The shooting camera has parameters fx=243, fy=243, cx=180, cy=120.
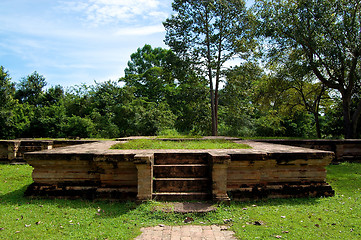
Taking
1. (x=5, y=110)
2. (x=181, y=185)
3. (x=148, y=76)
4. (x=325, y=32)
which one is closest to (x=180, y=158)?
(x=181, y=185)

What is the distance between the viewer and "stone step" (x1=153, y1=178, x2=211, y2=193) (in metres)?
4.07

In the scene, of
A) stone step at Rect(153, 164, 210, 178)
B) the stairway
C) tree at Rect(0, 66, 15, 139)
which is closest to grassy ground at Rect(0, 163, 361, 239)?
the stairway

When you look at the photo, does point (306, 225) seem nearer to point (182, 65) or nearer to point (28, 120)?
point (182, 65)

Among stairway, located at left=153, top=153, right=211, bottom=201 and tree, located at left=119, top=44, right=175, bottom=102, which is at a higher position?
tree, located at left=119, top=44, right=175, bottom=102

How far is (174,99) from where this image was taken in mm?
14430

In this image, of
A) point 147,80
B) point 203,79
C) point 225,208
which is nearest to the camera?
point 225,208

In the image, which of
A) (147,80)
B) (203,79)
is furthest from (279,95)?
(147,80)

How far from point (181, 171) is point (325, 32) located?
9441 mm

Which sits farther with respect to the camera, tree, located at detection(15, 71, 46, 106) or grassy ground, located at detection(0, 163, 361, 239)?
tree, located at detection(15, 71, 46, 106)

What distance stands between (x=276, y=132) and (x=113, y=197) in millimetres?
17292

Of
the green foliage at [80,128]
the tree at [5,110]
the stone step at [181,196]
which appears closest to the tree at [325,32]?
the stone step at [181,196]

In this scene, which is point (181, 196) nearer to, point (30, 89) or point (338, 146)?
point (338, 146)

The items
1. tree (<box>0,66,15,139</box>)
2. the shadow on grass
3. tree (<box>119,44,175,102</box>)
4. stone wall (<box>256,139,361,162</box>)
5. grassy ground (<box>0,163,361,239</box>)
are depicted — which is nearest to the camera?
grassy ground (<box>0,163,361,239</box>)

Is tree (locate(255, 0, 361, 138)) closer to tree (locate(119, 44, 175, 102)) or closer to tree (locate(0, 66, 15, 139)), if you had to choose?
tree (locate(119, 44, 175, 102))
